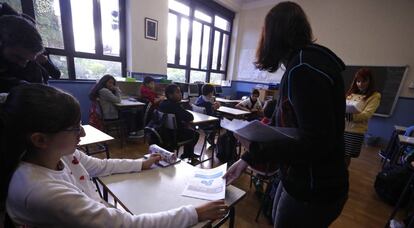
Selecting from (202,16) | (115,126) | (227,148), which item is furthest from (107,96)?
(202,16)

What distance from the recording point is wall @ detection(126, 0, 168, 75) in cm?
406

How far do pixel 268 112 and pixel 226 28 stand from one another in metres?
5.32

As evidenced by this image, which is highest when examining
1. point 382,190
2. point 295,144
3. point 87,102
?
point 295,144

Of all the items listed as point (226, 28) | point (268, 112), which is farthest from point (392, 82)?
point (226, 28)

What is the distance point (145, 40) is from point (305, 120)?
174 inches

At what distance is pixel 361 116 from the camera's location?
1988 mm

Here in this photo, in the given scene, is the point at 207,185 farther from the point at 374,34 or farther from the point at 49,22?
the point at 374,34

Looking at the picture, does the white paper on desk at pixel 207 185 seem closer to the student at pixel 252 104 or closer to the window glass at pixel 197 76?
the student at pixel 252 104

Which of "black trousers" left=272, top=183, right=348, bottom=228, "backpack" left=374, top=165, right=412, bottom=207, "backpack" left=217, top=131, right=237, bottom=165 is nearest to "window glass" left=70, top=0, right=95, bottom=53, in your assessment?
"backpack" left=217, top=131, right=237, bottom=165

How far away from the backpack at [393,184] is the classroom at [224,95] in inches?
0.5

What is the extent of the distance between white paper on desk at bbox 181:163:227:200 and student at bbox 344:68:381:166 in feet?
5.56

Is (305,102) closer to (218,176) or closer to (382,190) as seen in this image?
(218,176)

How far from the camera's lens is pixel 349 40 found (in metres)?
4.95

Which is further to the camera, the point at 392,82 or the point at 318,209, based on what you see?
the point at 392,82
